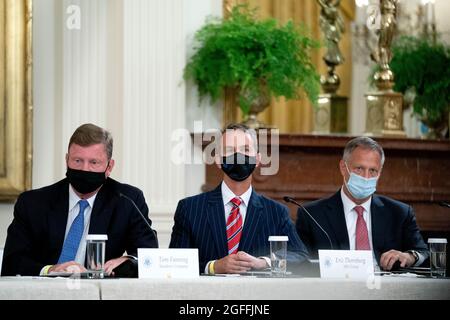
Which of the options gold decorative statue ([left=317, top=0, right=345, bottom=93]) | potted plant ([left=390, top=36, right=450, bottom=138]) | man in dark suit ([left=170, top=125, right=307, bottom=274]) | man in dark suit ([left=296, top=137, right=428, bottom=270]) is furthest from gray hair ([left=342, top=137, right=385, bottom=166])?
gold decorative statue ([left=317, top=0, right=345, bottom=93])

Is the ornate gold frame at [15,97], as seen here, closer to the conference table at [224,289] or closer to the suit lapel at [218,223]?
the suit lapel at [218,223]

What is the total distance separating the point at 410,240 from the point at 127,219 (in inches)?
49.0

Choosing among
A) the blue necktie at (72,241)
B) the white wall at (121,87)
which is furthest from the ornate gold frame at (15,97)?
the blue necktie at (72,241)

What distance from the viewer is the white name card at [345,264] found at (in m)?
4.27

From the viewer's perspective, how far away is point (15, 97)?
623cm

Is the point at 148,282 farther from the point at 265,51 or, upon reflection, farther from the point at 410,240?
the point at 265,51

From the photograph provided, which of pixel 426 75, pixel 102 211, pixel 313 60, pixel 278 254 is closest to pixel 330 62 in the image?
pixel 426 75

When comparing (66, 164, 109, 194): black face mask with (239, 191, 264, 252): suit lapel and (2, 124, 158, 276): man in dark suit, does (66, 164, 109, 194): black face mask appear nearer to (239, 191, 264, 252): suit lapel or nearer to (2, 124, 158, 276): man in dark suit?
(2, 124, 158, 276): man in dark suit

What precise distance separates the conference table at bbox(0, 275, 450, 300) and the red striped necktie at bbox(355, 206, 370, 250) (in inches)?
40.5

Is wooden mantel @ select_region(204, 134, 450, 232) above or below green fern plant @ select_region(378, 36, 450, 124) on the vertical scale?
below

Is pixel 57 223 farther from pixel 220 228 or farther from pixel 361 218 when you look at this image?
pixel 361 218

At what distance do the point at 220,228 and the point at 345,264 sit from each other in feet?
2.30

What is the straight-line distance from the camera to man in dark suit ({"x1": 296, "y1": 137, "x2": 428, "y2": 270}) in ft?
16.6

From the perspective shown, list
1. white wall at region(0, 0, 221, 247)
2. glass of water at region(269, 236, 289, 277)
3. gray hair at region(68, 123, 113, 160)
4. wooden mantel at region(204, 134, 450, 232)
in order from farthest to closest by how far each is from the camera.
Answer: wooden mantel at region(204, 134, 450, 232)
white wall at region(0, 0, 221, 247)
gray hair at region(68, 123, 113, 160)
glass of water at region(269, 236, 289, 277)
